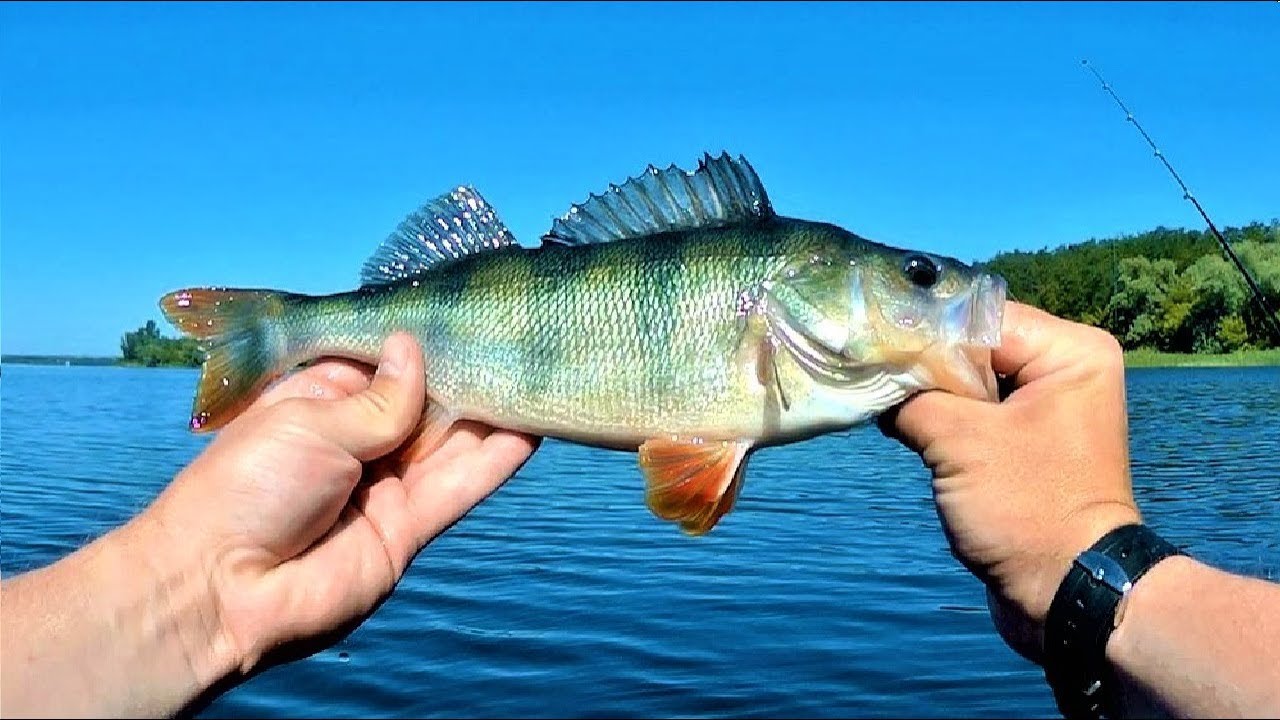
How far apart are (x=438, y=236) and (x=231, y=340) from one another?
886 millimetres

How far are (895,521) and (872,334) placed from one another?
40.3 ft

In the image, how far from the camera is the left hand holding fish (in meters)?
3.09

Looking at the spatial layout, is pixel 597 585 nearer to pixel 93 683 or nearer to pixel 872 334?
pixel 872 334

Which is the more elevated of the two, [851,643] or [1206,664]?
[1206,664]

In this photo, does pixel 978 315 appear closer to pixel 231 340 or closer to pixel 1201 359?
pixel 231 340

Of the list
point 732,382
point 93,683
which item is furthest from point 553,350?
point 93,683

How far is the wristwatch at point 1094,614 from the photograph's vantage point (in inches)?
123

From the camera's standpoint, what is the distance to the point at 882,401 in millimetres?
3887

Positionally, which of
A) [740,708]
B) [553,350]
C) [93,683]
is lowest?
[740,708]

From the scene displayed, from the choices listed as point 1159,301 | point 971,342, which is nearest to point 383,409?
point 971,342

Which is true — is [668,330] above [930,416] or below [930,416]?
above

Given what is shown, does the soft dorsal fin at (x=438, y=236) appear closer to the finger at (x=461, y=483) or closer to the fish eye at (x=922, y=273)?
the finger at (x=461, y=483)

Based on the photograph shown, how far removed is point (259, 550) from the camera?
12.4 ft

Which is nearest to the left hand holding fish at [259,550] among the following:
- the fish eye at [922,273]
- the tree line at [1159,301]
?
the fish eye at [922,273]
